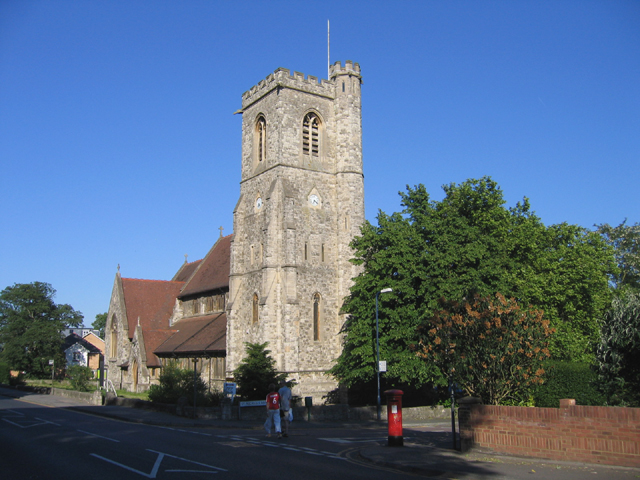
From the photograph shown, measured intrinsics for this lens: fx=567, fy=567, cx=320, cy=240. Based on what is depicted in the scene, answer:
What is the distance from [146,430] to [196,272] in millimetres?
30063

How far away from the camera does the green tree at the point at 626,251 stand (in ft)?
158

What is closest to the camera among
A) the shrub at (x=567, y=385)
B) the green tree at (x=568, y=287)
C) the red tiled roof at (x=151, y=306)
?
the shrub at (x=567, y=385)

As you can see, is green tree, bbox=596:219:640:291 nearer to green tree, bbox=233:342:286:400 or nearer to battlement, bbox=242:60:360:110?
battlement, bbox=242:60:360:110

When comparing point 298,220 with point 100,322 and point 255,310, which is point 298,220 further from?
point 100,322

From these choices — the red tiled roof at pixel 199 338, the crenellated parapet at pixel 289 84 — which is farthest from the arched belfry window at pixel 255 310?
the crenellated parapet at pixel 289 84

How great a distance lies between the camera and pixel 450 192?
3441 cm

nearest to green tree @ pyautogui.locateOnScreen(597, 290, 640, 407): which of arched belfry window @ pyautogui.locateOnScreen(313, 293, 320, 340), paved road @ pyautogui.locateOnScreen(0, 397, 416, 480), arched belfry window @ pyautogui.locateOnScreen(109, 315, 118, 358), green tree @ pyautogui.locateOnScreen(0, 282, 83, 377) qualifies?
paved road @ pyautogui.locateOnScreen(0, 397, 416, 480)

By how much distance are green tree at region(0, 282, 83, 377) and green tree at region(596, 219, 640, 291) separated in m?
58.9

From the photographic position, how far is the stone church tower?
110 feet

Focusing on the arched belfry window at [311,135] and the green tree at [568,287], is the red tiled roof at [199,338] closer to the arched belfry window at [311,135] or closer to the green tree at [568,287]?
the arched belfry window at [311,135]

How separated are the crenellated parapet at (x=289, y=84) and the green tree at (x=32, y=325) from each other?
1630 inches

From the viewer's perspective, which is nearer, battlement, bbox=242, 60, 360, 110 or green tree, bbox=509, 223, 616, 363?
green tree, bbox=509, 223, 616, 363

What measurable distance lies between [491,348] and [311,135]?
25388 millimetres

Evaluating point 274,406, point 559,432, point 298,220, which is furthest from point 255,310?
point 559,432
